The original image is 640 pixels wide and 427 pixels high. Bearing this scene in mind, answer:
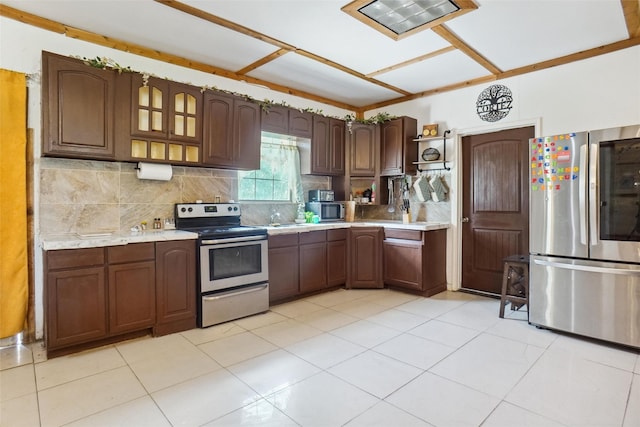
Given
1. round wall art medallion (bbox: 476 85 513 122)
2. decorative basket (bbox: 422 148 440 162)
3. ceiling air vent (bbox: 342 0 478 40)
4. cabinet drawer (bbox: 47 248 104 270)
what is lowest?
cabinet drawer (bbox: 47 248 104 270)

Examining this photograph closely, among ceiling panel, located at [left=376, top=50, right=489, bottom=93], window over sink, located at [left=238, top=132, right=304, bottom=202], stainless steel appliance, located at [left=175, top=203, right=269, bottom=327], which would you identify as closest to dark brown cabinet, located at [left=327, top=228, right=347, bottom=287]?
window over sink, located at [left=238, top=132, right=304, bottom=202]

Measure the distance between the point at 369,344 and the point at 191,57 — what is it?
10.7 ft

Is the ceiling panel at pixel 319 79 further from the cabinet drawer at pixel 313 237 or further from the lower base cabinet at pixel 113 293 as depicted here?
the lower base cabinet at pixel 113 293

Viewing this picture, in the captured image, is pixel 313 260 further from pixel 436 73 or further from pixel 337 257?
pixel 436 73

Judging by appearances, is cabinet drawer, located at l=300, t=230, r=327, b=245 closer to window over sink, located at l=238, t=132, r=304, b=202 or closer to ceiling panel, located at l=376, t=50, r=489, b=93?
window over sink, located at l=238, t=132, r=304, b=202

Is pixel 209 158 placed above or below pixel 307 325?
above

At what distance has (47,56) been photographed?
2.66 metres

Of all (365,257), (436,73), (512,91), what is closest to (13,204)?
(365,257)

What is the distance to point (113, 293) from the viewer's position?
2.73m

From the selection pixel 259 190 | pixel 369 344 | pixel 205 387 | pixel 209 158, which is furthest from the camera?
pixel 259 190

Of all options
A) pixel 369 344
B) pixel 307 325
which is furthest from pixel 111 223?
pixel 369 344

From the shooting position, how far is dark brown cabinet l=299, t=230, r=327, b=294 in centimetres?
407

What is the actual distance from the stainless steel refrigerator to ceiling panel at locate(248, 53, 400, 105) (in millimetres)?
2206

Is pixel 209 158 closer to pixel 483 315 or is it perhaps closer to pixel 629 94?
pixel 483 315
